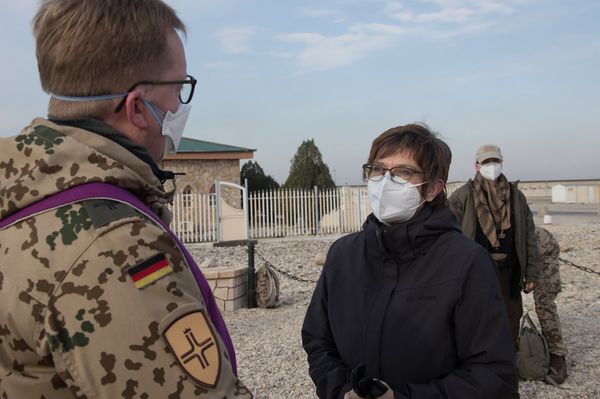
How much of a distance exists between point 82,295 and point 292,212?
2229 cm

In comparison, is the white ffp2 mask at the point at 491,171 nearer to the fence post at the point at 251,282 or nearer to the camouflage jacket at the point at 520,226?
the camouflage jacket at the point at 520,226

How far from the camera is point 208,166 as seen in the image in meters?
28.1

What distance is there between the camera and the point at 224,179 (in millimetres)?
28156

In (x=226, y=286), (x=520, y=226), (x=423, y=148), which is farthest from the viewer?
(x=226, y=286)

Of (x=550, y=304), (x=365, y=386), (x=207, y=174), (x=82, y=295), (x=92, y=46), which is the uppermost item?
(x=207, y=174)

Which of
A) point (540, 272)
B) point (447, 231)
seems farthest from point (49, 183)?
point (540, 272)

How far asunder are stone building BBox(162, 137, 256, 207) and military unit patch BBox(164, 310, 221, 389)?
2660 cm

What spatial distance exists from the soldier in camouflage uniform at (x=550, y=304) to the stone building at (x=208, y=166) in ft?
73.0

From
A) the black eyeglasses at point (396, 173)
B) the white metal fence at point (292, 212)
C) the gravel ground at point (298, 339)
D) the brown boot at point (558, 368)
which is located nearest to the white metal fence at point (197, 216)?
the white metal fence at point (292, 212)

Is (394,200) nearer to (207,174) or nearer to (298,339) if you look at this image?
(298,339)

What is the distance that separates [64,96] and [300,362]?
5.49m

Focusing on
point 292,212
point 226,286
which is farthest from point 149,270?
point 292,212

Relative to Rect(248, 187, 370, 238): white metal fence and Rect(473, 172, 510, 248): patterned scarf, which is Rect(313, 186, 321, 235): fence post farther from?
Rect(473, 172, 510, 248): patterned scarf

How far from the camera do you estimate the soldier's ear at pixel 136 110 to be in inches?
49.6
